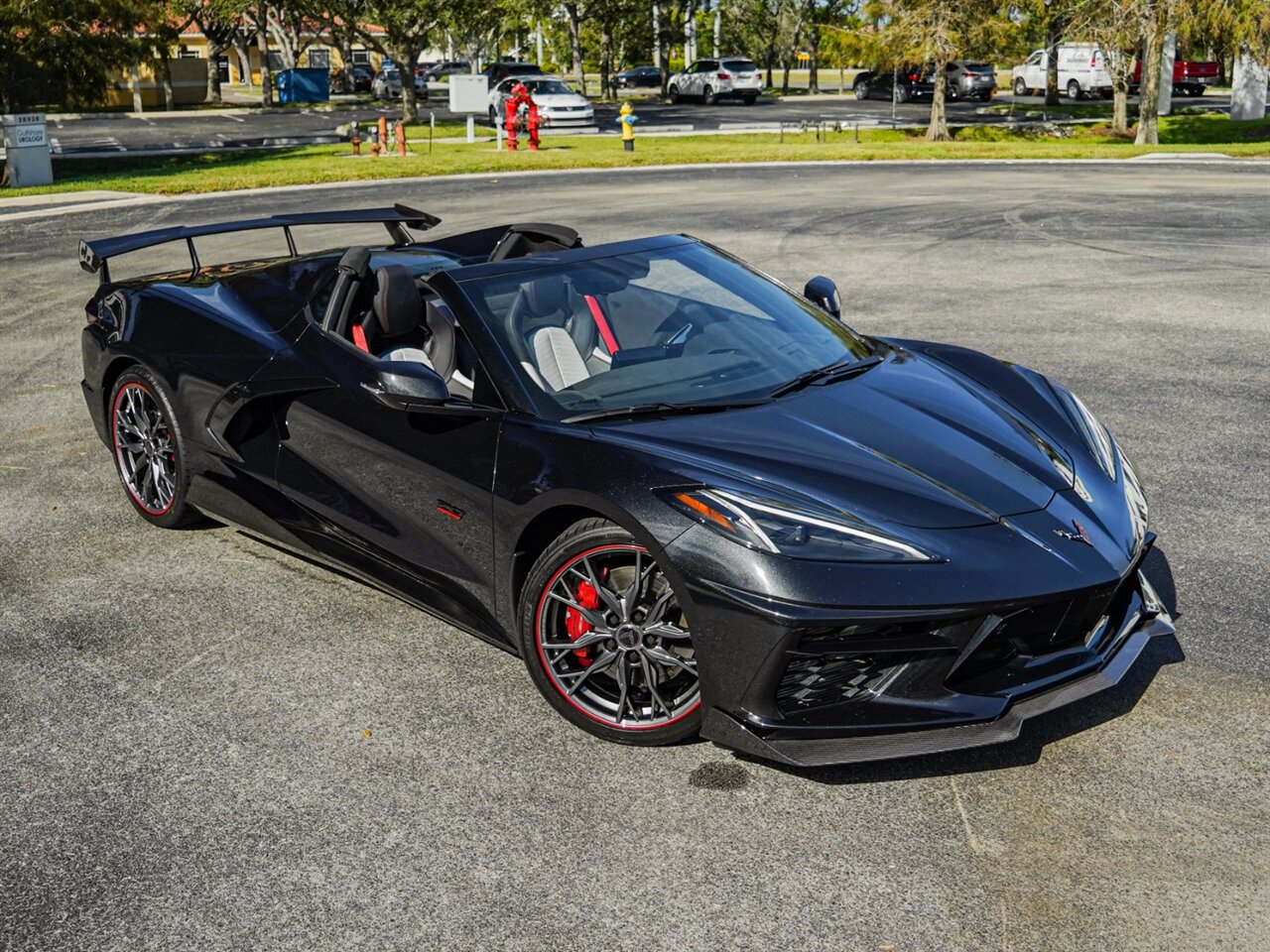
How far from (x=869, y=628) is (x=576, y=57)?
59955mm

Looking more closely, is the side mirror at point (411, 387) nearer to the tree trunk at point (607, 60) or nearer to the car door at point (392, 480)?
the car door at point (392, 480)

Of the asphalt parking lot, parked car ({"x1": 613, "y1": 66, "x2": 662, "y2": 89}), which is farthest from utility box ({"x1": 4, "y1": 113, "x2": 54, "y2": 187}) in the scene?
parked car ({"x1": 613, "y1": 66, "x2": 662, "y2": 89})

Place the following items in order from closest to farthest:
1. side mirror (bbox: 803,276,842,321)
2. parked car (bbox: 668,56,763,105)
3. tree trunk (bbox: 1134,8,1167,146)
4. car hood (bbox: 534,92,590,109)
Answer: side mirror (bbox: 803,276,842,321)
tree trunk (bbox: 1134,8,1167,146)
car hood (bbox: 534,92,590,109)
parked car (bbox: 668,56,763,105)

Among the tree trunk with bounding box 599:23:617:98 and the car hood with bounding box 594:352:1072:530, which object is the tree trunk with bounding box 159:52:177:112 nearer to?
the tree trunk with bounding box 599:23:617:98

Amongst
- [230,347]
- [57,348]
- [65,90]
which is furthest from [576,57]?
[230,347]

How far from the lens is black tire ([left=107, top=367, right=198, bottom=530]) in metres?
5.96

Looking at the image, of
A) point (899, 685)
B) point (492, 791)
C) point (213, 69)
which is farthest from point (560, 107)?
point (899, 685)

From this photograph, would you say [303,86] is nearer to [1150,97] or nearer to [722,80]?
[722,80]

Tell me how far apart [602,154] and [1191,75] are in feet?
106

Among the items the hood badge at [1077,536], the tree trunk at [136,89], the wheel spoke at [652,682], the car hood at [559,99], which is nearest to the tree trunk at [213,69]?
the tree trunk at [136,89]

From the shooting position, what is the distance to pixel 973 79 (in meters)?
50.5

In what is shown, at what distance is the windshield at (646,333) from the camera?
15.3 feet

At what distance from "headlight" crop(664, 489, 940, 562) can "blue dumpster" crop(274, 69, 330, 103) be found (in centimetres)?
6319

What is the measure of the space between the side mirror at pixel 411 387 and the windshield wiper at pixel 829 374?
1147 mm
